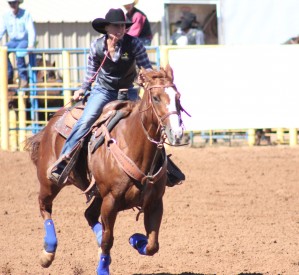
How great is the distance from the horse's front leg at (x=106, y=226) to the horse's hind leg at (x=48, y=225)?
2.24ft

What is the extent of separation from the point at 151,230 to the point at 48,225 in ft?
4.06

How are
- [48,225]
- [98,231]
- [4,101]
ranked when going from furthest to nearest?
[4,101], [48,225], [98,231]

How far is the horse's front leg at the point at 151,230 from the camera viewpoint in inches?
263

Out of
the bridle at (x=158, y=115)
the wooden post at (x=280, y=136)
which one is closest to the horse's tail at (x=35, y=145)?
the bridle at (x=158, y=115)

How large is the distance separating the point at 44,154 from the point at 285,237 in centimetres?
270

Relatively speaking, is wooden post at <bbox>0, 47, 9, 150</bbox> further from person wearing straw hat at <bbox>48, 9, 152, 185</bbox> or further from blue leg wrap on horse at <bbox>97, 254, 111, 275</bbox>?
blue leg wrap on horse at <bbox>97, 254, 111, 275</bbox>

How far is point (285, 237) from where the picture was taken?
892 cm

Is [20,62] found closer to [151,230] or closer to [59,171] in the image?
[59,171]

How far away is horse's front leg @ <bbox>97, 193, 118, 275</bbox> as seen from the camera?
6631mm

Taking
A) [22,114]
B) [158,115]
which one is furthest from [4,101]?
[158,115]

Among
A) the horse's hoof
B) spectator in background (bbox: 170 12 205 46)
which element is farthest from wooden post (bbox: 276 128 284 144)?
the horse's hoof

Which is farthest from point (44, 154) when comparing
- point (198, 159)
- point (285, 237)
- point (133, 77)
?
point (198, 159)

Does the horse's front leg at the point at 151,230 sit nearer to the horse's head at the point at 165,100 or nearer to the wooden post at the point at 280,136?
the horse's head at the point at 165,100

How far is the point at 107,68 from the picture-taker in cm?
713
